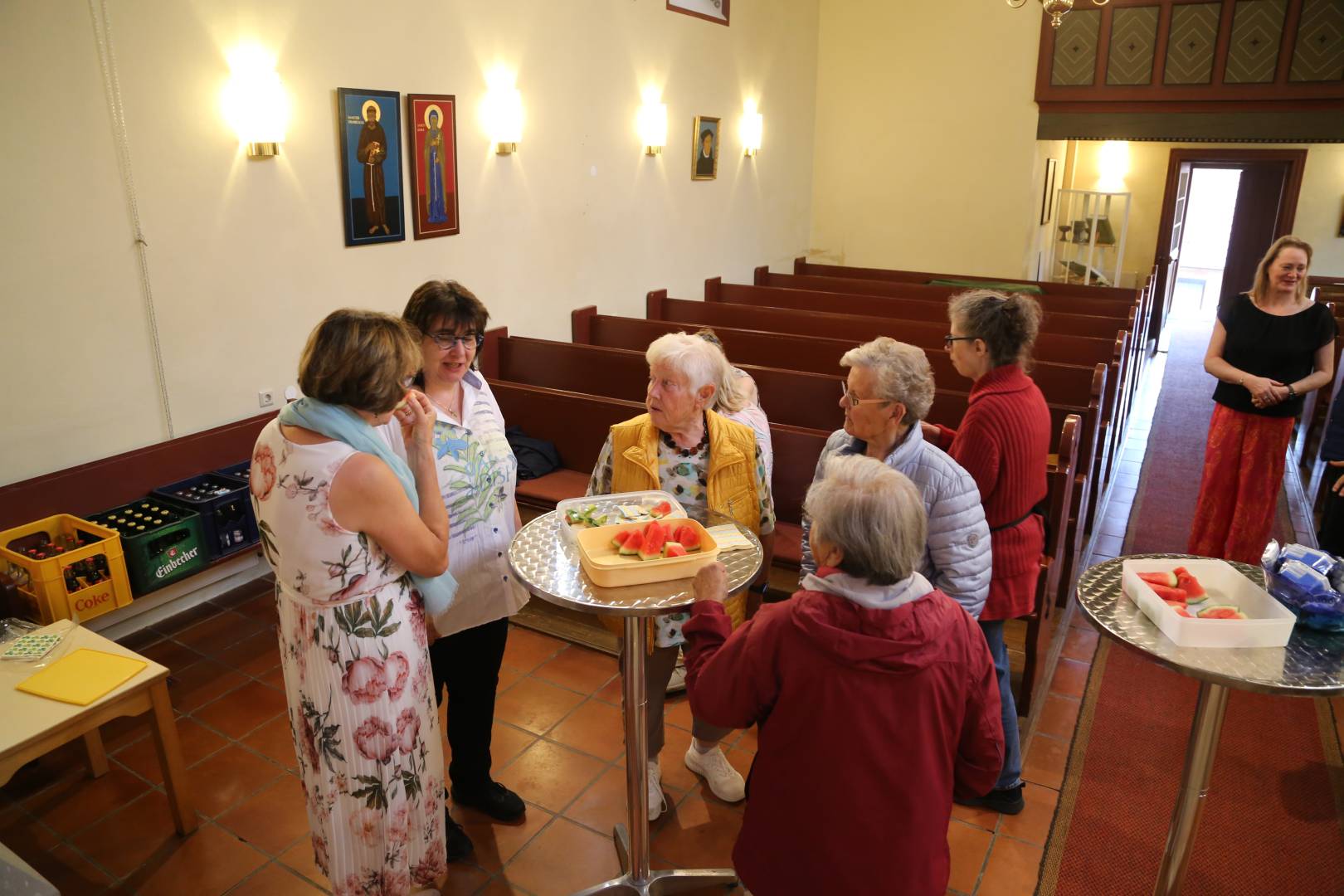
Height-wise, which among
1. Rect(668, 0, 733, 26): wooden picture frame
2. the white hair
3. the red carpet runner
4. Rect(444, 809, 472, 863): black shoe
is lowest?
the red carpet runner

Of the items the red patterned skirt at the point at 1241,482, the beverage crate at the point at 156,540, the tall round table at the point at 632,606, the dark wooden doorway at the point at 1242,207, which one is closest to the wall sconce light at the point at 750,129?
the dark wooden doorway at the point at 1242,207

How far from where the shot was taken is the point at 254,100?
3.96 meters

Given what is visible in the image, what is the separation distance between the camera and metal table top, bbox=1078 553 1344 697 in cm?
164

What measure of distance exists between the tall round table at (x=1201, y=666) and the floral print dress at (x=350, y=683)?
1.45 m

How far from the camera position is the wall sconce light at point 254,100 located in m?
3.92

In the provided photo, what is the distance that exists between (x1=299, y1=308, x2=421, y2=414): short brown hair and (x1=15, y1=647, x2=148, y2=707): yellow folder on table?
132 cm

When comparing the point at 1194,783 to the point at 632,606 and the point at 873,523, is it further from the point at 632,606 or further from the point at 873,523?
the point at 632,606

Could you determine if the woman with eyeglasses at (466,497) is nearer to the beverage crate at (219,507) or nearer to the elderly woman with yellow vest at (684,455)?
the elderly woman with yellow vest at (684,455)

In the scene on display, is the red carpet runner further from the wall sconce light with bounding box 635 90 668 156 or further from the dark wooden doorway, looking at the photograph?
the dark wooden doorway

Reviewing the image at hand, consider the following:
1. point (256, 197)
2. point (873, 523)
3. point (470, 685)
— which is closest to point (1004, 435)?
point (873, 523)

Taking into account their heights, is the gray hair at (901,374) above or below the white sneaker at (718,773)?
above

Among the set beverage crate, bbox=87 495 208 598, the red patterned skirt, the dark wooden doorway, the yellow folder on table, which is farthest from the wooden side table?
the dark wooden doorway

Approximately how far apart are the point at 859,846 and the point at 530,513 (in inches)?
114

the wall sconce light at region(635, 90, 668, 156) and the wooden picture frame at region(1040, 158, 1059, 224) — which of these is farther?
the wooden picture frame at region(1040, 158, 1059, 224)
